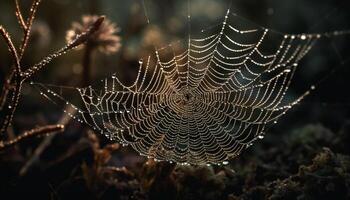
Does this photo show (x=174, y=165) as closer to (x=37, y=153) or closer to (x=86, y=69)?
(x=37, y=153)

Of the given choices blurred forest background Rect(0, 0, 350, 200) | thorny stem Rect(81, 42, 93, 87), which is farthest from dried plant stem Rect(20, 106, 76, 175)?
thorny stem Rect(81, 42, 93, 87)

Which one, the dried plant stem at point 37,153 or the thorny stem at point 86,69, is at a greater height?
the thorny stem at point 86,69

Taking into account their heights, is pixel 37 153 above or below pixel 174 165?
above

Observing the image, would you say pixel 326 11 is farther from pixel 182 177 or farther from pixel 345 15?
pixel 182 177

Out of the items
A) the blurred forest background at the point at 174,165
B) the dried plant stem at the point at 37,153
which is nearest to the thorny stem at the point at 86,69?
the blurred forest background at the point at 174,165

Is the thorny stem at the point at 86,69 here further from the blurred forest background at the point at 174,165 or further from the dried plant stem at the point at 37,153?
the dried plant stem at the point at 37,153

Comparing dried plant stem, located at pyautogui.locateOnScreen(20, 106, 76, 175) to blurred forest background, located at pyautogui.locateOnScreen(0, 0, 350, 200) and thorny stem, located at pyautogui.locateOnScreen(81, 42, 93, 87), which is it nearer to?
blurred forest background, located at pyautogui.locateOnScreen(0, 0, 350, 200)

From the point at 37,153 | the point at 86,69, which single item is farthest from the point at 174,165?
the point at 86,69

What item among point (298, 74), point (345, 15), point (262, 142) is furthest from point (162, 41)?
point (345, 15)
